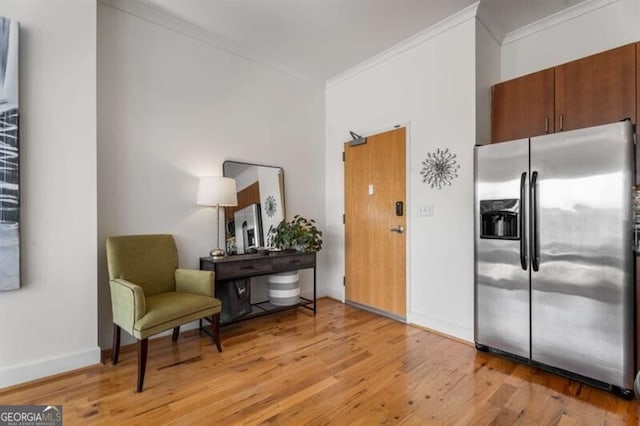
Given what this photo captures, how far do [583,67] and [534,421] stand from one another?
2482 millimetres

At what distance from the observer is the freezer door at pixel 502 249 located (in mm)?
2256

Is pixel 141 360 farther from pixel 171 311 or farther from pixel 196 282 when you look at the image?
pixel 196 282

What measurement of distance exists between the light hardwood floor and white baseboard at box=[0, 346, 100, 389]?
0.17 feet

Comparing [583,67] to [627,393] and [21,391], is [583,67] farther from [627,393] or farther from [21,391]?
[21,391]

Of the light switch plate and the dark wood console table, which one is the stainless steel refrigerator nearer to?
the light switch plate

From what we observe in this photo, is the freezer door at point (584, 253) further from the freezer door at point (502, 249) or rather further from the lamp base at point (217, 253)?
the lamp base at point (217, 253)

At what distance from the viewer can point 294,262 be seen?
329 cm

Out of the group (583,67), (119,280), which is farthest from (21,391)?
(583,67)

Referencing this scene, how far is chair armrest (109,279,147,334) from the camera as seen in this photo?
2.01 metres

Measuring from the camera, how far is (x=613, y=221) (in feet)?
6.23

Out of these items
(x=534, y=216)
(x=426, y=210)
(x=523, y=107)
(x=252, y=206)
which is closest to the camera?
(x=534, y=216)

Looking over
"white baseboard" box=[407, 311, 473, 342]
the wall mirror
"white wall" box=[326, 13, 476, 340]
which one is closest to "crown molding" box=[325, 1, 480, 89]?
"white wall" box=[326, 13, 476, 340]

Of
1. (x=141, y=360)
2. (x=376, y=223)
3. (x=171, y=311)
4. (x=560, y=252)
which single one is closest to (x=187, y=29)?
(x=171, y=311)

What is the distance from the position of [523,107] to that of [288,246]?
2583 millimetres
